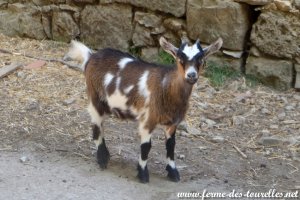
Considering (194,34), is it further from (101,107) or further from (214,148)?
(101,107)

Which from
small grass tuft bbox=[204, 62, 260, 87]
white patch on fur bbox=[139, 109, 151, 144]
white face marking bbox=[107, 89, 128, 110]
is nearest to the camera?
white patch on fur bbox=[139, 109, 151, 144]

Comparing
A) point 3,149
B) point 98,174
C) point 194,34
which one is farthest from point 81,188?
point 194,34

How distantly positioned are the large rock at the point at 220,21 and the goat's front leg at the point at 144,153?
7.89ft

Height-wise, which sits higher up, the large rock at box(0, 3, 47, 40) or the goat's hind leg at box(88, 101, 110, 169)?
the goat's hind leg at box(88, 101, 110, 169)

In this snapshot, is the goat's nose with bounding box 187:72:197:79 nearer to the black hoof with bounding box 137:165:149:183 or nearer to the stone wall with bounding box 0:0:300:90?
the black hoof with bounding box 137:165:149:183

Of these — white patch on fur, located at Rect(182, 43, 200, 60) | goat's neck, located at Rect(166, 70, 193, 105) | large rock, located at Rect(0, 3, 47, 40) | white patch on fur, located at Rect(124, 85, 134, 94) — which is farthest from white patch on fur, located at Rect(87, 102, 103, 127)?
large rock, located at Rect(0, 3, 47, 40)

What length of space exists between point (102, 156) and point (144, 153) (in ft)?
1.47

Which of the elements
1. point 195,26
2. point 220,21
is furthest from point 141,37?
point 220,21

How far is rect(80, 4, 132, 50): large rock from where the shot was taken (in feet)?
23.2

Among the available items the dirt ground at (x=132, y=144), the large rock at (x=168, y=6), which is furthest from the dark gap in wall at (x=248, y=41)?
the large rock at (x=168, y=6)

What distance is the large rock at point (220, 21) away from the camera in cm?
638

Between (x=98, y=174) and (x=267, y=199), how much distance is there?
1.36 m

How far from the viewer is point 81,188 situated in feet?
14.3

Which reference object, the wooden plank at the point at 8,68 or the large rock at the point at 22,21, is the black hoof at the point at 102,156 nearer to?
the wooden plank at the point at 8,68
